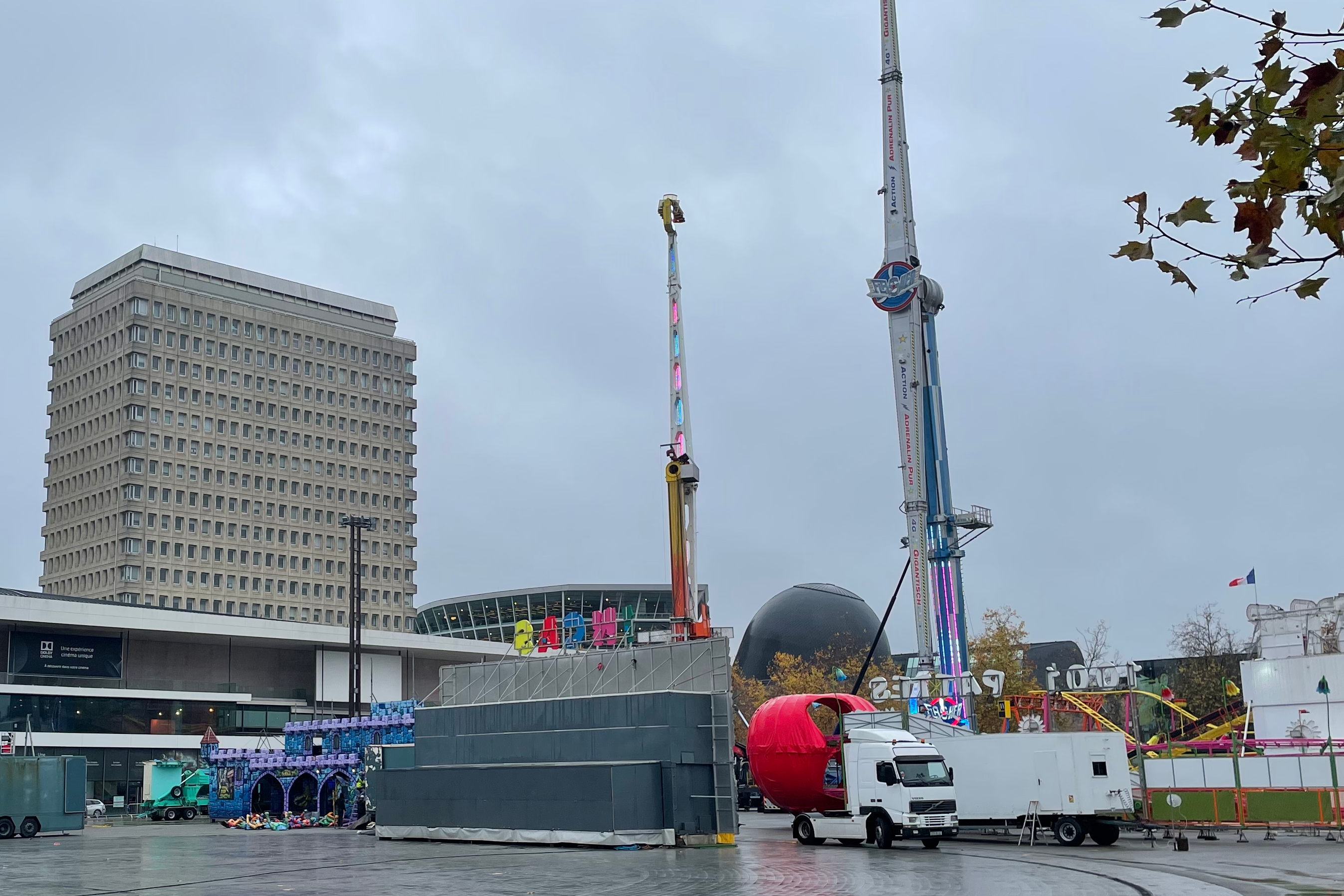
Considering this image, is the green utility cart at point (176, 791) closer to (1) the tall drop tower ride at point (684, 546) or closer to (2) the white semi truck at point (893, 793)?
(1) the tall drop tower ride at point (684, 546)

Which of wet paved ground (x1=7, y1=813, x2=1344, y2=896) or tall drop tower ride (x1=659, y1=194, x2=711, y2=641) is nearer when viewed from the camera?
wet paved ground (x1=7, y1=813, x2=1344, y2=896)

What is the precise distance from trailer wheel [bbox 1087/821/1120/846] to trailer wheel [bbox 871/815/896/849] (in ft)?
16.6

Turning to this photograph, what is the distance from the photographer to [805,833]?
3591 cm

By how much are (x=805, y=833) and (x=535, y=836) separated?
788cm

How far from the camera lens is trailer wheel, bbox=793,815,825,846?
3564 cm

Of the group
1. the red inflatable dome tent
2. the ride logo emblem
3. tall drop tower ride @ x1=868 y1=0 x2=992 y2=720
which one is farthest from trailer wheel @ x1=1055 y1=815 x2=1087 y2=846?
the ride logo emblem

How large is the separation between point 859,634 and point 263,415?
272 feet

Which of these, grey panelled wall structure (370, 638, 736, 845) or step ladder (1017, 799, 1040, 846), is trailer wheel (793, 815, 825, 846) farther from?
step ladder (1017, 799, 1040, 846)

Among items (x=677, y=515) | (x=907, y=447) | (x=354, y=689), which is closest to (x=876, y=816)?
(x=677, y=515)

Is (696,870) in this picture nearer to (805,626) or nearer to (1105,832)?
(1105,832)

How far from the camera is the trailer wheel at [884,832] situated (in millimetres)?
33375

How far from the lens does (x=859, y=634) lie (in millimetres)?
97500

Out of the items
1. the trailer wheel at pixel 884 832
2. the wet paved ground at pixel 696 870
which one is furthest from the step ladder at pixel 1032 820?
the trailer wheel at pixel 884 832

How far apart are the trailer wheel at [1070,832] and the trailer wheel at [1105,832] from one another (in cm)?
27
